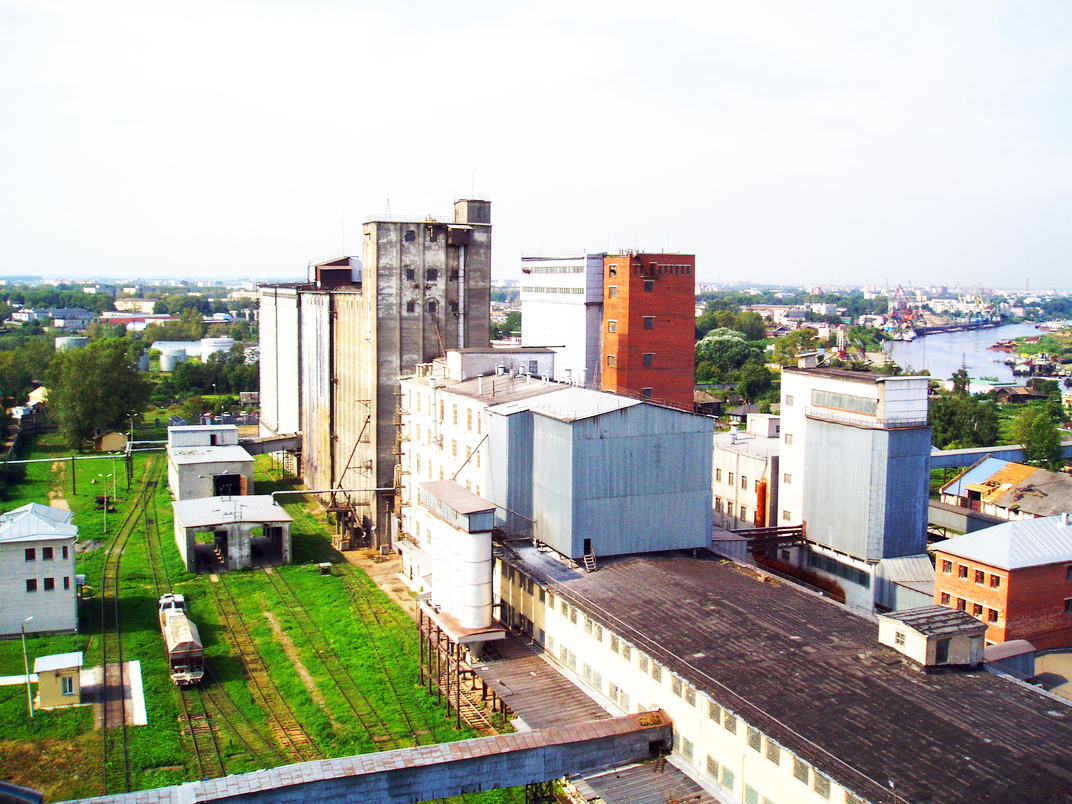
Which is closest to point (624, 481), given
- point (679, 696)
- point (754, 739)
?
point (679, 696)

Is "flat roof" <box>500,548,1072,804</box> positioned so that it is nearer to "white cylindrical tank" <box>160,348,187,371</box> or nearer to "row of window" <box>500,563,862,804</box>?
"row of window" <box>500,563,862,804</box>

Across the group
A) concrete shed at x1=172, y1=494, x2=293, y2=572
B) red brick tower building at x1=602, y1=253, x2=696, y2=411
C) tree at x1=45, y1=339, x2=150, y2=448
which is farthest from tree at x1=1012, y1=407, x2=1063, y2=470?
tree at x1=45, y1=339, x2=150, y2=448

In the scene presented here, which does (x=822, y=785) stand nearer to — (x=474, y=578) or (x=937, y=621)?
(x=937, y=621)

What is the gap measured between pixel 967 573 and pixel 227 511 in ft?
101

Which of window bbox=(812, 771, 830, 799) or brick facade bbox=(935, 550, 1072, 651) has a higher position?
window bbox=(812, 771, 830, 799)

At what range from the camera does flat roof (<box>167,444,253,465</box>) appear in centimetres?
5150

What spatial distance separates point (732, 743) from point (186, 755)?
14.3 metres

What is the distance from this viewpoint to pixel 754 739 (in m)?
19.0

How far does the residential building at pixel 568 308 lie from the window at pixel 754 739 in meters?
40.9

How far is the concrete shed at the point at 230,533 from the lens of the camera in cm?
4147

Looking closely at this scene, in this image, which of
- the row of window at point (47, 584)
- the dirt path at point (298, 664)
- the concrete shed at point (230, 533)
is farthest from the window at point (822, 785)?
the concrete shed at point (230, 533)

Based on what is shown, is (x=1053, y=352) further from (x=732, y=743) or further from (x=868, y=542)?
(x=732, y=743)

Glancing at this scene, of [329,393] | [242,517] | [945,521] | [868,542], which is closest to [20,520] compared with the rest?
[242,517]

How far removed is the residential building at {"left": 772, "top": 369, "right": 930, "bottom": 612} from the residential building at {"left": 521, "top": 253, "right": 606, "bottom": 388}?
79.6 feet
